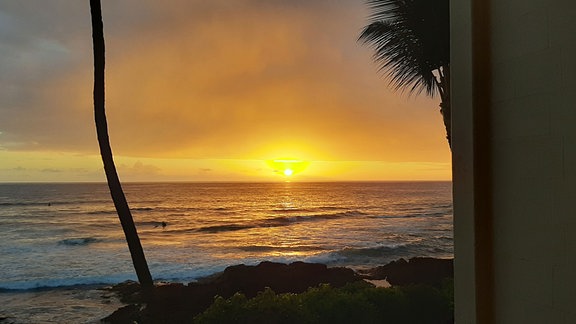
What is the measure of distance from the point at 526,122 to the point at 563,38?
1.18 feet

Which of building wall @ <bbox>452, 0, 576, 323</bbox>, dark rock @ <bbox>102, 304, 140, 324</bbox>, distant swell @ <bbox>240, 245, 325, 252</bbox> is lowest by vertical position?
distant swell @ <bbox>240, 245, 325, 252</bbox>

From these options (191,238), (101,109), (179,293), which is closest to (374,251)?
(191,238)

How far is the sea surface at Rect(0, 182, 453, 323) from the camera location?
18.8 metres

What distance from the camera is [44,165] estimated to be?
30812 millimetres

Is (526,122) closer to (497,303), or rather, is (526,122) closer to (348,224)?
(497,303)

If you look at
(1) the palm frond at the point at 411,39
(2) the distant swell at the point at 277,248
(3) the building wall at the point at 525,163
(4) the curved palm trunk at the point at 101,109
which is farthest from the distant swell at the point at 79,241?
(3) the building wall at the point at 525,163

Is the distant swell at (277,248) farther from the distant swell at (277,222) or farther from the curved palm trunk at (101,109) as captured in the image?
the curved palm trunk at (101,109)

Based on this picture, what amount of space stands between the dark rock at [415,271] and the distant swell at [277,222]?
17.2m

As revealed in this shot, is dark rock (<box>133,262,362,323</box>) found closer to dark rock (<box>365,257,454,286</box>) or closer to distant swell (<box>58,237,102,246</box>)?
dark rock (<box>365,257,454,286</box>)

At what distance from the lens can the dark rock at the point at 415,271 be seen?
36.2 feet

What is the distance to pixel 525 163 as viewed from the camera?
215 cm

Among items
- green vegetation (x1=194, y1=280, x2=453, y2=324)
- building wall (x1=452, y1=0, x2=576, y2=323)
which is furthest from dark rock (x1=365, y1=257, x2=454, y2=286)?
building wall (x1=452, y1=0, x2=576, y2=323)

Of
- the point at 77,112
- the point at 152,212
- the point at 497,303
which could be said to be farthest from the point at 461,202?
the point at 152,212

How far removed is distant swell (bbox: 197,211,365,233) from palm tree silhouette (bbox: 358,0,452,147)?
2350cm
